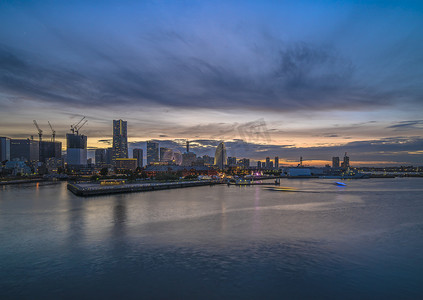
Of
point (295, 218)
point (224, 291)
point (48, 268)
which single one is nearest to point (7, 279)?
point (48, 268)

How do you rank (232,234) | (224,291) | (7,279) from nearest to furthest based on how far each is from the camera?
(224,291) → (7,279) → (232,234)

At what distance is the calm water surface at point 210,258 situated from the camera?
42.6ft

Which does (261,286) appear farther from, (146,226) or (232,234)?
(146,226)

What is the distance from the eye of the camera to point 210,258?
56.2 feet

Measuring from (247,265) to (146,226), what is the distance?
43.2 feet

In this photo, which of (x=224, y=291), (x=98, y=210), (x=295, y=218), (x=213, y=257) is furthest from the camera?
(x=98, y=210)

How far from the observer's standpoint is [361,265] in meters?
16.2

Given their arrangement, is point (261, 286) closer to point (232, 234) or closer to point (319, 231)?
point (232, 234)

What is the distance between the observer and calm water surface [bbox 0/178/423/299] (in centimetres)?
1298

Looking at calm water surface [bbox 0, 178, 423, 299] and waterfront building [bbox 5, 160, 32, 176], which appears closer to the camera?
calm water surface [bbox 0, 178, 423, 299]

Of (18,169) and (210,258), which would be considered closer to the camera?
(210,258)

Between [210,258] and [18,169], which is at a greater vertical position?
[18,169]

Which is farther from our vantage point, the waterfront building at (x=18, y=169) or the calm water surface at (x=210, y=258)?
the waterfront building at (x=18, y=169)

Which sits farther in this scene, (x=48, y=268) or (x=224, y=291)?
(x=48, y=268)
